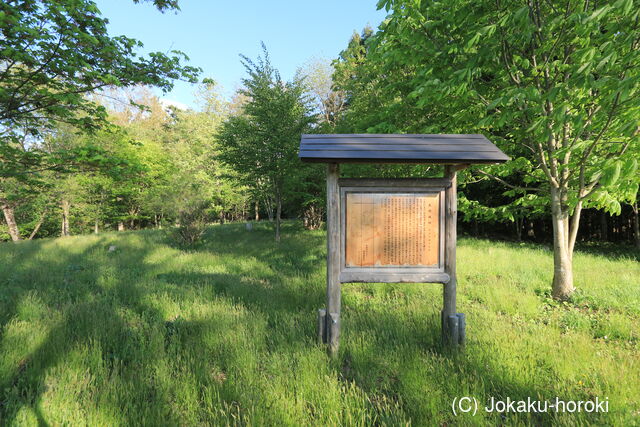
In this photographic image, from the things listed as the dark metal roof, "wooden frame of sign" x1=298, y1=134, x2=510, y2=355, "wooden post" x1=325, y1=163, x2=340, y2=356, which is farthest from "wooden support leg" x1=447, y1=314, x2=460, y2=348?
the dark metal roof

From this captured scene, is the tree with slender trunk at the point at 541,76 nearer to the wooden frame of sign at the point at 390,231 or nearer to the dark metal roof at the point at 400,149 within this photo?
the dark metal roof at the point at 400,149

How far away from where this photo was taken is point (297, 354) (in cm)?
327

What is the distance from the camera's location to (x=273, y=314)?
15.2 ft

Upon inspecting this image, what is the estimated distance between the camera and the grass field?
246cm

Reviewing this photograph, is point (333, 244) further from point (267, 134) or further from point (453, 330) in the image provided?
point (267, 134)

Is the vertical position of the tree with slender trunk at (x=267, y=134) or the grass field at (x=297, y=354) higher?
the tree with slender trunk at (x=267, y=134)

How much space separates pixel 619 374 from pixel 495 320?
1491 mm

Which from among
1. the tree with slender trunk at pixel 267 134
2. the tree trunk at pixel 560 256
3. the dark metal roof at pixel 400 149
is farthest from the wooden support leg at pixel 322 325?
the tree with slender trunk at pixel 267 134

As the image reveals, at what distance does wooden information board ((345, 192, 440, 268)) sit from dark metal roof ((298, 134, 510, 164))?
0.52 m

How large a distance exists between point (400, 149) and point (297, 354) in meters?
2.69

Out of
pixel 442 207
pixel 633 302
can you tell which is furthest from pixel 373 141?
pixel 633 302

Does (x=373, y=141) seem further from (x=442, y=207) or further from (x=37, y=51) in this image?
(x=37, y=51)

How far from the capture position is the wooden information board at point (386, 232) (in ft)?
12.1

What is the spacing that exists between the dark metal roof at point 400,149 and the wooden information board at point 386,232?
0.52 metres
